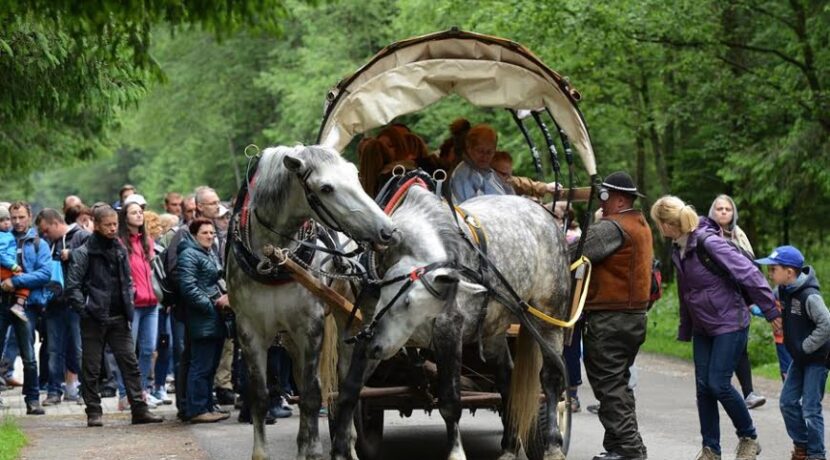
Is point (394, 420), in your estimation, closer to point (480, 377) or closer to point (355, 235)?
point (480, 377)

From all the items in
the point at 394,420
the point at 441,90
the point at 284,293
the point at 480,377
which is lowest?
the point at 394,420

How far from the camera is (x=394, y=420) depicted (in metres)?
14.4

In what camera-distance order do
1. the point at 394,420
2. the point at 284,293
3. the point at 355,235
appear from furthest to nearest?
the point at 394,420
the point at 284,293
the point at 355,235

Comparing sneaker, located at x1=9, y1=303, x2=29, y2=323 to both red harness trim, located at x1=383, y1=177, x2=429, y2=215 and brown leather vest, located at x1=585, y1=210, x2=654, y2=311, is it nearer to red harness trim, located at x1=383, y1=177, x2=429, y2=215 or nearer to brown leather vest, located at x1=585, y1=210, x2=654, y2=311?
red harness trim, located at x1=383, y1=177, x2=429, y2=215

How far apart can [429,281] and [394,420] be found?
5656 millimetres

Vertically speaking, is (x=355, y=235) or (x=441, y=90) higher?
(x=441, y=90)

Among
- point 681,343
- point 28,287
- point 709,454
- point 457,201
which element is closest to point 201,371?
point 28,287

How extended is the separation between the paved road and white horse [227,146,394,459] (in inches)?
58.1

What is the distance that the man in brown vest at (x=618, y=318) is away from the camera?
1016 cm

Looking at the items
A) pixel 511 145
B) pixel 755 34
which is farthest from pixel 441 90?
pixel 511 145

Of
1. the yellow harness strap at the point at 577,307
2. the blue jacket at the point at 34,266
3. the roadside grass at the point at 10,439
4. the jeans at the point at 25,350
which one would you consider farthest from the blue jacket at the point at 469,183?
the jeans at the point at 25,350

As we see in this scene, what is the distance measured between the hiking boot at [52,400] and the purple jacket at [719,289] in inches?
323

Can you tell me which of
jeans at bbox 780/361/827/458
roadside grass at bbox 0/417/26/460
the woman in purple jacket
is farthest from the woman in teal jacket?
jeans at bbox 780/361/827/458

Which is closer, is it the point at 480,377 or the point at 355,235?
the point at 355,235
